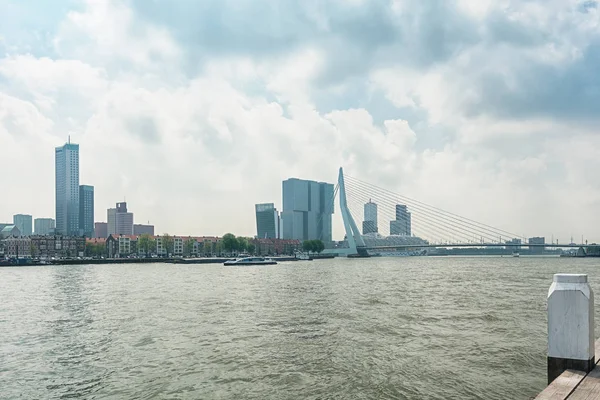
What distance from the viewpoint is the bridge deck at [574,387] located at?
237 inches

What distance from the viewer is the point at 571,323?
711 cm

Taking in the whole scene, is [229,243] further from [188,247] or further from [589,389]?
[589,389]

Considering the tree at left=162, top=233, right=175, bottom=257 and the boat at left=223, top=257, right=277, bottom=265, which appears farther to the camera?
the tree at left=162, top=233, right=175, bottom=257

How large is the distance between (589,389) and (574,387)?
16 cm

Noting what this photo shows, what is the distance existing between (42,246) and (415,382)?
18343 centimetres

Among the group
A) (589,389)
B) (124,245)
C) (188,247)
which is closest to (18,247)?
(124,245)

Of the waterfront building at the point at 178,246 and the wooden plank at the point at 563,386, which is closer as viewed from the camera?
the wooden plank at the point at 563,386

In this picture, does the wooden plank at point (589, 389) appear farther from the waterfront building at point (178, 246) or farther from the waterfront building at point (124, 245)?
the waterfront building at point (178, 246)

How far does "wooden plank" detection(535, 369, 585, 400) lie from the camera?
600 centimetres

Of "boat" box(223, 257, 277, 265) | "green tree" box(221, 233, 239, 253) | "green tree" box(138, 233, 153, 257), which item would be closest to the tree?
"green tree" box(138, 233, 153, 257)

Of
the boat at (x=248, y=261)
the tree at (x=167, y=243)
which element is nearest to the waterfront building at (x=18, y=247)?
the tree at (x=167, y=243)

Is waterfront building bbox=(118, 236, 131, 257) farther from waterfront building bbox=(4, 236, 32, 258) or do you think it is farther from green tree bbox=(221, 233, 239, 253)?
green tree bbox=(221, 233, 239, 253)

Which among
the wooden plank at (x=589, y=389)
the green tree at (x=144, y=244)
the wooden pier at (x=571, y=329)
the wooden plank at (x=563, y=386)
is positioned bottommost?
the green tree at (x=144, y=244)

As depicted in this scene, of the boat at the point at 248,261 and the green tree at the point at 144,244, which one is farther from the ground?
the green tree at the point at 144,244
